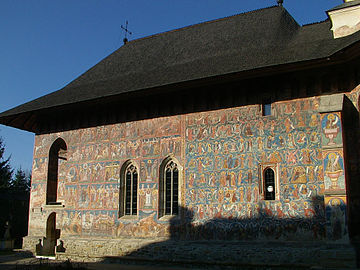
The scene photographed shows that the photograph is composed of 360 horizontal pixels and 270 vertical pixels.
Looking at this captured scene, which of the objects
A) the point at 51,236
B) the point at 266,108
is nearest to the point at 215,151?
the point at 266,108

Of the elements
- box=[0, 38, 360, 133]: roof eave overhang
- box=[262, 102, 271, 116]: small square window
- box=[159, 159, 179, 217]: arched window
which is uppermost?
box=[0, 38, 360, 133]: roof eave overhang

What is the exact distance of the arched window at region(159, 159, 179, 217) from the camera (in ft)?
50.7

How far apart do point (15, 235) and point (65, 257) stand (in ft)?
37.8

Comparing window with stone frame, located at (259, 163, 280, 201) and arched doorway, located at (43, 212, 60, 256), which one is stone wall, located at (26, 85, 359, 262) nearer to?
window with stone frame, located at (259, 163, 280, 201)

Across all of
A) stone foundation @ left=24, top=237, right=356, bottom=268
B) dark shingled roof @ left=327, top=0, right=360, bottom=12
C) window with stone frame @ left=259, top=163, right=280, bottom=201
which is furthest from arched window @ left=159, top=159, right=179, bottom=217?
dark shingled roof @ left=327, top=0, right=360, bottom=12

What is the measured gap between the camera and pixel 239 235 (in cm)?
1359

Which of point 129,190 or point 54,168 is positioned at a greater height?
point 54,168

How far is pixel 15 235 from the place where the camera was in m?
26.5

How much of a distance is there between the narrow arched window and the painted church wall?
0.70 feet

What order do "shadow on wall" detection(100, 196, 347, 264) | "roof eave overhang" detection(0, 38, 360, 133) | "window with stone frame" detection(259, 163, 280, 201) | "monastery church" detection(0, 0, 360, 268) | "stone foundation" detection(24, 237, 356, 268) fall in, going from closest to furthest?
"stone foundation" detection(24, 237, 356, 268) < "roof eave overhang" detection(0, 38, 360, 133) < "shadow on wall" detection(100, 196, 347, 264) < "monastery church" detection(0, 0, 360, 268) < "window with stone frame" detection(259, 163, 280, 201)

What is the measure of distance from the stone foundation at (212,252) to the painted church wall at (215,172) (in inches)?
12.8

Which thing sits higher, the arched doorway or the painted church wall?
the painted church wall

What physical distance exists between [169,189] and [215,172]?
213 cm

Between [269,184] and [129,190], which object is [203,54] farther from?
[269,184]
